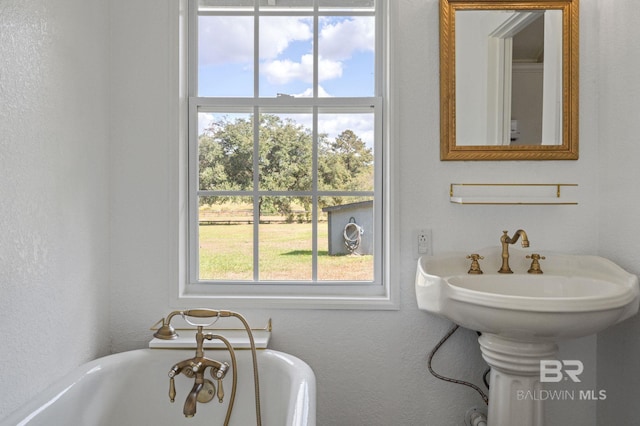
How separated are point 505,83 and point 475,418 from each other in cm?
138

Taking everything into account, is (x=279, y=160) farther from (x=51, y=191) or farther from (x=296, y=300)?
(x=51, y=191)

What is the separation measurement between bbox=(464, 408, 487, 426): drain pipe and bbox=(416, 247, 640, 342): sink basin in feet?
1.58

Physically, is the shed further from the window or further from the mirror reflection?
the mirror reflection

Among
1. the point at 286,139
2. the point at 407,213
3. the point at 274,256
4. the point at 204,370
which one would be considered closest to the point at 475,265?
the point at 407,213

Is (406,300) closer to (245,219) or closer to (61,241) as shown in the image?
(245,219)

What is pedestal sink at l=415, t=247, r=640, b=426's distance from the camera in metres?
1.53

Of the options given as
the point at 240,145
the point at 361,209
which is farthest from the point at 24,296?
the point at 361,209

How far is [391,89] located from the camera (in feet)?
6.81

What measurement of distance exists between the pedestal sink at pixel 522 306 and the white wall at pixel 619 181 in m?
0.15

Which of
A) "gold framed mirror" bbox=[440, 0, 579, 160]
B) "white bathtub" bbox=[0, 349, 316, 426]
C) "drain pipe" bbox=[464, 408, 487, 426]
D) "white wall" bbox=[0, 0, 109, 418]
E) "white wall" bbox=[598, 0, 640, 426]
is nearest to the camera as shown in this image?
"white wall" bbox=[0, 0, 109, 418]

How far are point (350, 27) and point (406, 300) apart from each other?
4.05ft

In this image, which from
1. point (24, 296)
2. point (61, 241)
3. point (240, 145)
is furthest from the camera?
point (240, 145)

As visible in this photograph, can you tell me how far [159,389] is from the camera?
184cm

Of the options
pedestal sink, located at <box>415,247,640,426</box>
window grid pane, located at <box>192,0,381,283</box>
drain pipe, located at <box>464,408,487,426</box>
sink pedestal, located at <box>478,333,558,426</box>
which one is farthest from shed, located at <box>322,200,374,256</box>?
drain pipe, located at <box>464,408,487,426</box>
